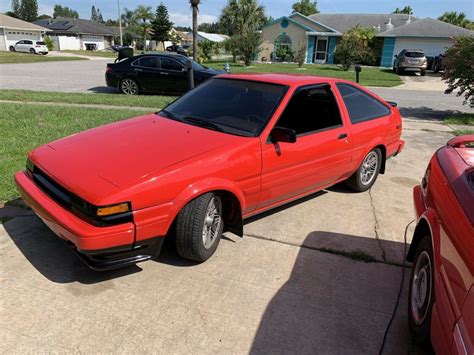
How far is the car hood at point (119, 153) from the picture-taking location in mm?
2840

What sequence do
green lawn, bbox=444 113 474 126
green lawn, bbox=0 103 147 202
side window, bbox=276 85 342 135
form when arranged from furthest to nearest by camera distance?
1. green lawn, bbox=444 113 474 126
2. green lawn, bbox=0 103 147 202
3. side window, bbox=276 85 342 135

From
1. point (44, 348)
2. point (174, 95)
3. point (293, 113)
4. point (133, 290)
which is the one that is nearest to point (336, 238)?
point (293, 113)

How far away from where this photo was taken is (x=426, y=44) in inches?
1352

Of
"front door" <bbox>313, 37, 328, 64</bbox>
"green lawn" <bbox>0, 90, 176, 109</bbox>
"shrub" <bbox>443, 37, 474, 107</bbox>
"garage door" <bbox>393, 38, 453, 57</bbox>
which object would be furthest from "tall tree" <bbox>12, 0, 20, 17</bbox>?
"shrub" <bbox>443, 37, 474, 107</bbox>

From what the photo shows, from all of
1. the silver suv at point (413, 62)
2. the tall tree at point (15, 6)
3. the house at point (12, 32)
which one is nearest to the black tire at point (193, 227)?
the silver suv at point (413, 62)

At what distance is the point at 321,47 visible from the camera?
3884 centimetres

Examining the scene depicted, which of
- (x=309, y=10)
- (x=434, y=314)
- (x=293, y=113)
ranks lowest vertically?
(x=434, y=314)

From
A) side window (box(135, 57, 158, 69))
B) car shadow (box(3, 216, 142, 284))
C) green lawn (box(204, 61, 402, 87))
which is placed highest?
side window (box(135, 57, 158, 69))

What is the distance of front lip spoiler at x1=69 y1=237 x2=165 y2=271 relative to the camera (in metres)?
2.74

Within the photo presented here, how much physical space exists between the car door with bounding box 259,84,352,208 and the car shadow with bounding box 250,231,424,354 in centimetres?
67

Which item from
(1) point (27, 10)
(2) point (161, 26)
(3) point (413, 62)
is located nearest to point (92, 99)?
(3) point (413, 62)

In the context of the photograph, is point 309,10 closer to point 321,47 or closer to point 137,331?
point 321,47

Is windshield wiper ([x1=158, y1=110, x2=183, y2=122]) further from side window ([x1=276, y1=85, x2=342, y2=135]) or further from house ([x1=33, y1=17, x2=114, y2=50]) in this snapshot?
house ([x1=33, y1=17, x2=114, y2=50])

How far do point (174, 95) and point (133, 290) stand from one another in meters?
10.8
